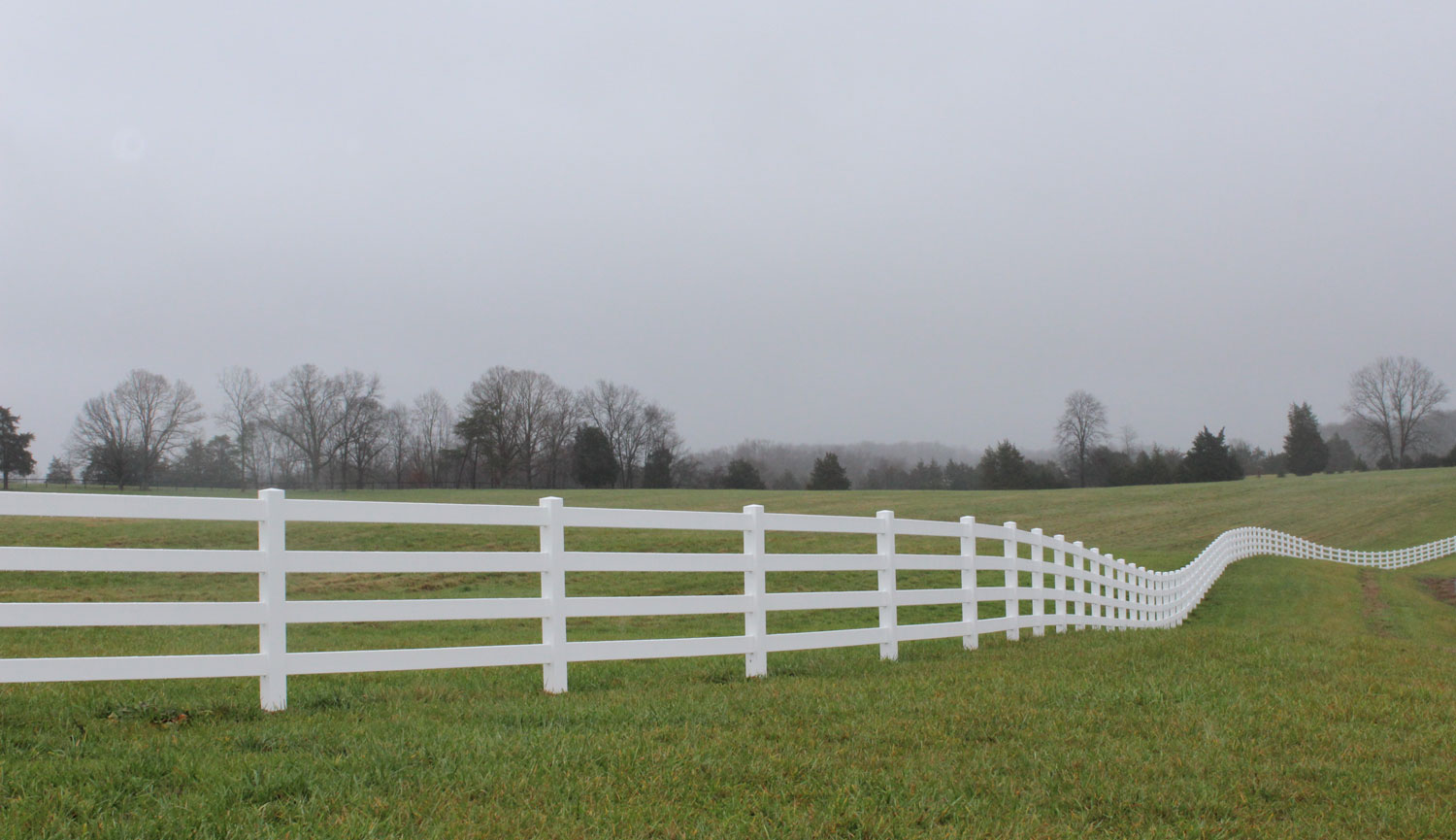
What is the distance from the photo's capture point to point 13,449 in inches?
2933

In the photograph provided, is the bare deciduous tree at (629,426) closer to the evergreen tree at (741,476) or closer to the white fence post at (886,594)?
the evergreen tree at (741,476)

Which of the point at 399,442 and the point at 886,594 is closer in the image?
the point at 886,594

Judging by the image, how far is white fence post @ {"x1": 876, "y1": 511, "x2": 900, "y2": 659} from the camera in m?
10.0

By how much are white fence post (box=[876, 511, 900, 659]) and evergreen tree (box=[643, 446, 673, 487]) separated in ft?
271

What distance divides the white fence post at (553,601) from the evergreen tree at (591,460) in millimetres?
83891

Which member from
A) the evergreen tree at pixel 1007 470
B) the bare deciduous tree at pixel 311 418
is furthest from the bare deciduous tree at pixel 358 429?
the evergreen tree at pixel 1007 470

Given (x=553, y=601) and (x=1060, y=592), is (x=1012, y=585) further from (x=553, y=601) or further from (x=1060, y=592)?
(x=553, y=601)

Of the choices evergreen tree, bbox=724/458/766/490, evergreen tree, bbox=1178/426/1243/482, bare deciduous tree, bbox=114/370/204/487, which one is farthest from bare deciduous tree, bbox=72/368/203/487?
evergreen tree, bbox=1178/426/1243/482

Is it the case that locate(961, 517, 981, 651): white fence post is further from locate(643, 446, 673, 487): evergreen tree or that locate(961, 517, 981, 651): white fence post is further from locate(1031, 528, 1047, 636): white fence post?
locate(643, 446, 673, 487): evergreen tree

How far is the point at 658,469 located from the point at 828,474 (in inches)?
617

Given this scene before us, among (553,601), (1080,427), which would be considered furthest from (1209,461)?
(553,601)

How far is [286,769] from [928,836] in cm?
284

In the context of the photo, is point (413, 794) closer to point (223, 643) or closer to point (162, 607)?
point (162, 607)

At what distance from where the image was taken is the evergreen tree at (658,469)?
9256cm
